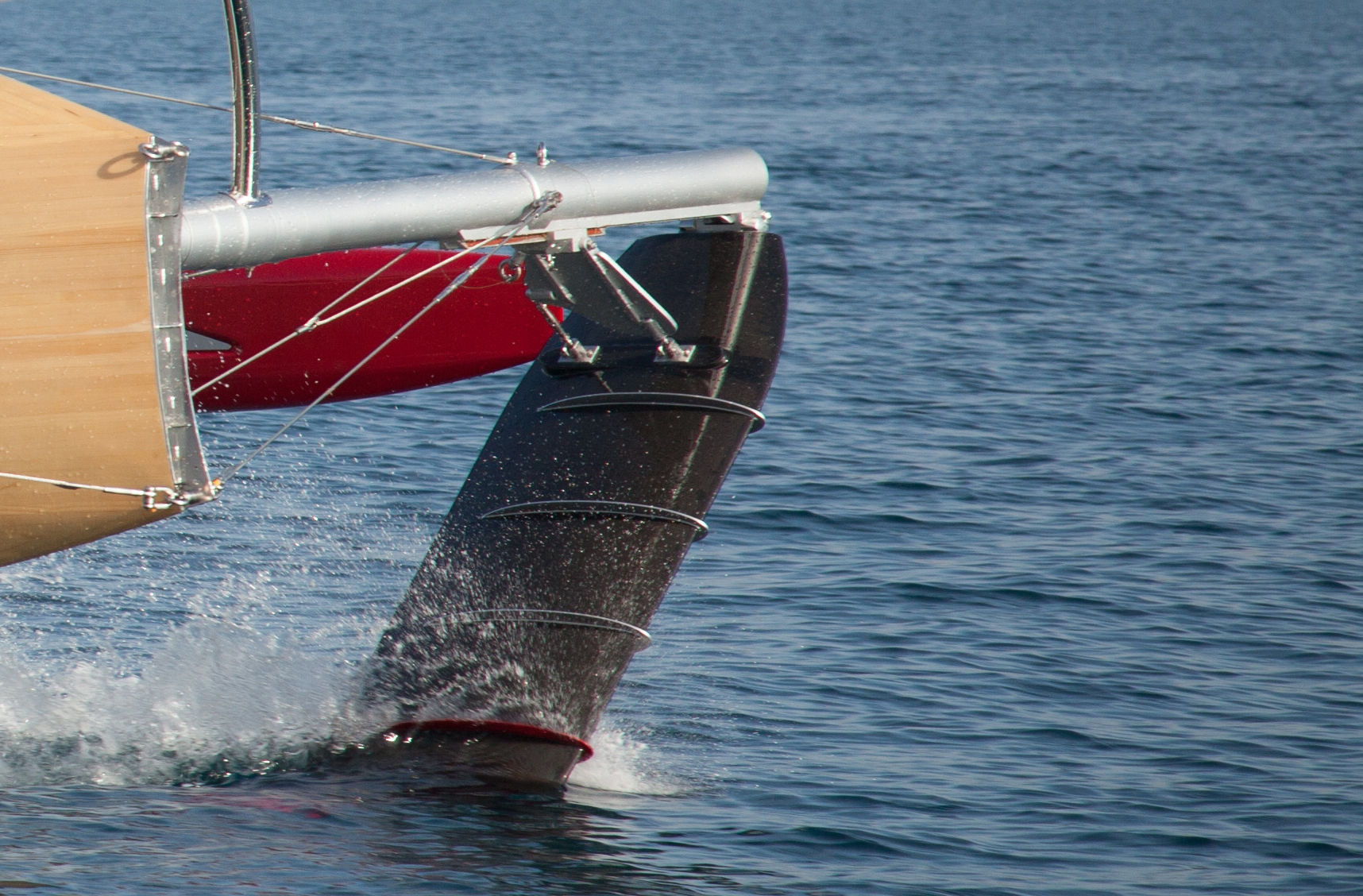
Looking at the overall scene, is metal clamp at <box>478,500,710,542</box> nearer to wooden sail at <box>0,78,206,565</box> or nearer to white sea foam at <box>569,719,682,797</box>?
white sea foam at <box>569,719,682,797</box>

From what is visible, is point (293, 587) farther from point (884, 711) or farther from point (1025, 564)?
point (1025, 564)

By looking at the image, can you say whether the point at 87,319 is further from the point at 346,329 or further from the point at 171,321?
the point at 346,329

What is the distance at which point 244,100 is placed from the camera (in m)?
5.64

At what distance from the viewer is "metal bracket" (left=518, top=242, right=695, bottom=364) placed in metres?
7.05

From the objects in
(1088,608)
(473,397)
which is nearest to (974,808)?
(1088,608)

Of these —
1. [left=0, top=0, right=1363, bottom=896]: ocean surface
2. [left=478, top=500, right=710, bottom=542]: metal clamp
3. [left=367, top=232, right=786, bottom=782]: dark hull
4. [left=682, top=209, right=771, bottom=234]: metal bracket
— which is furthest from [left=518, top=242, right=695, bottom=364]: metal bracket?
[left=0, top=0, right=1363, bottom=896]: ocean surface

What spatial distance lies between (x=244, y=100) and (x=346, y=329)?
3.61 metres

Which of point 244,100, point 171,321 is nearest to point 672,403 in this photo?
point 244,100

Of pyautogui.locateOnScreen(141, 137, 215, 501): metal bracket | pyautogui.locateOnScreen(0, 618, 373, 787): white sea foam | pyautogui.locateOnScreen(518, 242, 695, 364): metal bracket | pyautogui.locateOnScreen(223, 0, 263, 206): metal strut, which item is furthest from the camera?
pyautogui.locateOnScreen(518, 242, 695, 364): metal bracket

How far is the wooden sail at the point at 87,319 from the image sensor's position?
5.29 metres

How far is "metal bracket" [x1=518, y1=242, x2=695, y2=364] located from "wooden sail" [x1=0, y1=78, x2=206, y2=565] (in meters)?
1.89

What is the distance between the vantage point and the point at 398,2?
79.8 metres

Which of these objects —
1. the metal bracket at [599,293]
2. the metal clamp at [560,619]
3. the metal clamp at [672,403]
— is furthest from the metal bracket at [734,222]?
the metal clamp at [560,619]

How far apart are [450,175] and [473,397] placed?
24.4 feet
